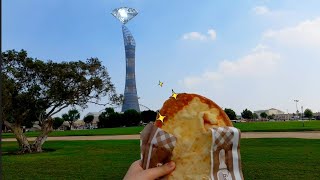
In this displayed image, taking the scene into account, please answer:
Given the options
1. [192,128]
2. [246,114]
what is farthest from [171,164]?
[246,114]

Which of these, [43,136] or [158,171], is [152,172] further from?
[43,136]

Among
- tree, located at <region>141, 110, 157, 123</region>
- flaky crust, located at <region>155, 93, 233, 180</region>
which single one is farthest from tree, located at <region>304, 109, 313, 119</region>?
flaky crust, located at <region>155, 93, 233, 180</region>

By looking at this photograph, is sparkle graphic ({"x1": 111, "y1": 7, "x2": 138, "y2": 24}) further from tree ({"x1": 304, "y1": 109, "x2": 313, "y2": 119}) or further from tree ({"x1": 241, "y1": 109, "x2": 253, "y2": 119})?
tree ({"x1": 304, "y1": 109, "x2": 313, "y2": 119})

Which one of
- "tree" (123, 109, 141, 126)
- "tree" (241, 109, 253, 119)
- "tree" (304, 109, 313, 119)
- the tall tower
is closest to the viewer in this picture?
"tree" (123, 109, 141, 126)

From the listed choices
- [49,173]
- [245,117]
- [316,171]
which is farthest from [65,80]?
[245,117]

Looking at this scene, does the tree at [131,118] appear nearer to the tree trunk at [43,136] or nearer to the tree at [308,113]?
the tree trunk at [43,136]

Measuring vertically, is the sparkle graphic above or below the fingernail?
above

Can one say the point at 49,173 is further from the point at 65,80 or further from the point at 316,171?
the point at 65,80
